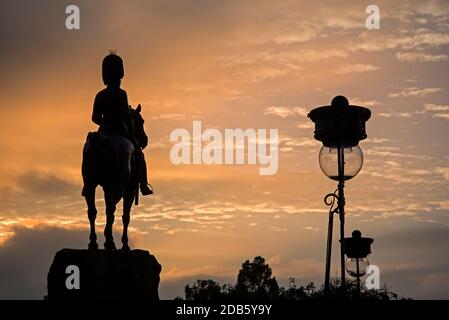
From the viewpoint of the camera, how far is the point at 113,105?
17.9m

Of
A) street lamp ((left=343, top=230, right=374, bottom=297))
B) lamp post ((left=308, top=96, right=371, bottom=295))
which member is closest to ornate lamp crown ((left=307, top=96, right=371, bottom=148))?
lamp post ((left=308, top=96, right=371, bottom=295))

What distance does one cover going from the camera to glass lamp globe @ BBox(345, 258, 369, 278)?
25188 mm

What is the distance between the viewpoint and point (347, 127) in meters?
16.6

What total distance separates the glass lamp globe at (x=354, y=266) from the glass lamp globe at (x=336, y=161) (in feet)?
27.1

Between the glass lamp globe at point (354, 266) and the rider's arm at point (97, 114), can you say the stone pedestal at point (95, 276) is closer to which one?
the rider's arm at point (97, 114)

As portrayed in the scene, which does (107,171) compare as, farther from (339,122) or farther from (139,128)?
(339,122)

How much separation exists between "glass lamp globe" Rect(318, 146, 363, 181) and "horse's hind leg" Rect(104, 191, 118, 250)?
12.5 feet

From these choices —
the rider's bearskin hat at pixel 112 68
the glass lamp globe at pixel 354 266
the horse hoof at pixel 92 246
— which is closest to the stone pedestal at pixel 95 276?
the horse hoof at pixel 92 246

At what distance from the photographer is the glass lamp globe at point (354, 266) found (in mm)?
25188

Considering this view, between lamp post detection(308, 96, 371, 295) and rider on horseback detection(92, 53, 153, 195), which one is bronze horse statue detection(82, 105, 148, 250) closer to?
rider on horseback detection(92, 53, 153, 195)

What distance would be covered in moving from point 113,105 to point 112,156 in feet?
3.19
